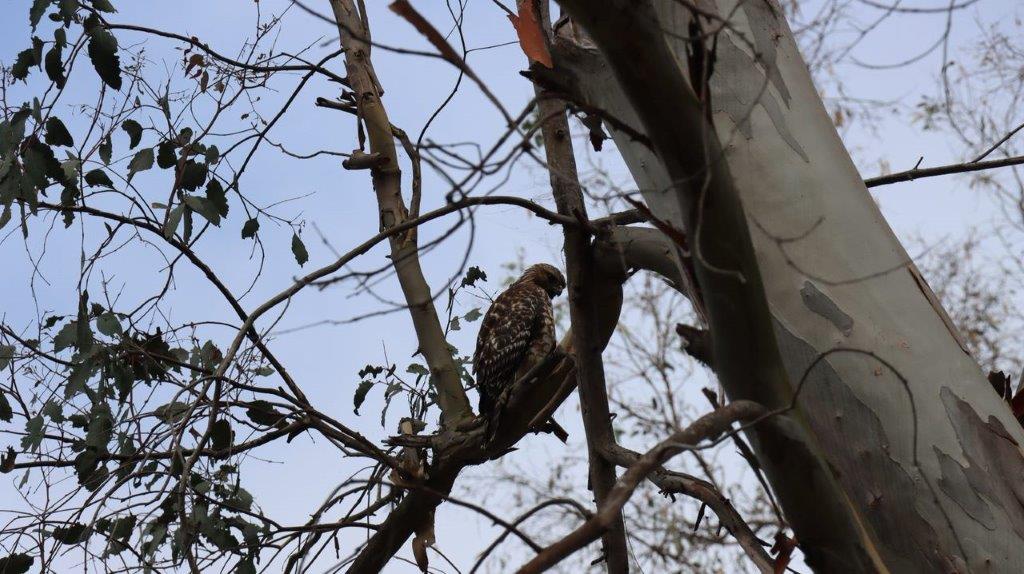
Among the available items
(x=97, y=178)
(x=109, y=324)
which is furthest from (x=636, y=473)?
(x=97, y=178)

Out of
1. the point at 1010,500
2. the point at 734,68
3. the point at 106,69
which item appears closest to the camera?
the point at 1010,500

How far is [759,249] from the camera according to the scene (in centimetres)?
174

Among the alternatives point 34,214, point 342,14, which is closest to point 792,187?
point 34,214

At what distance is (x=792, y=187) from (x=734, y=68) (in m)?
0.28

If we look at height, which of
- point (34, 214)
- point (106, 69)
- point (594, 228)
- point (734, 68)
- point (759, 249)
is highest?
point (106, 69)

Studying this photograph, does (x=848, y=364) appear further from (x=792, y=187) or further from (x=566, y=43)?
(x=566, y=43)

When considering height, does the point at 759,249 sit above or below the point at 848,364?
above

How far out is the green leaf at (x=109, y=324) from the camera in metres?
2.88

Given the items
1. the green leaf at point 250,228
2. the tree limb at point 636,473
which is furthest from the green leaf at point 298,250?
the tree limb at point 636,473

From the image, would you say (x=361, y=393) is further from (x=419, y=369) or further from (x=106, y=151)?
(x=106, y=151)

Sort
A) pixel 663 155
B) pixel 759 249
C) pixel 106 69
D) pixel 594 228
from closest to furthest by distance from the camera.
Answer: pixel 663 155
pixel 759 249
pixel 594 228
pixel 106 69

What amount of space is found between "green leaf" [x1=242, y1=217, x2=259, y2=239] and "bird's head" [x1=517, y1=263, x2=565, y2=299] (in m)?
2.93

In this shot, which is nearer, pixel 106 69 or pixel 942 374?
pixel 942 374

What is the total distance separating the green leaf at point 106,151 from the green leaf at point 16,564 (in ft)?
3.93
